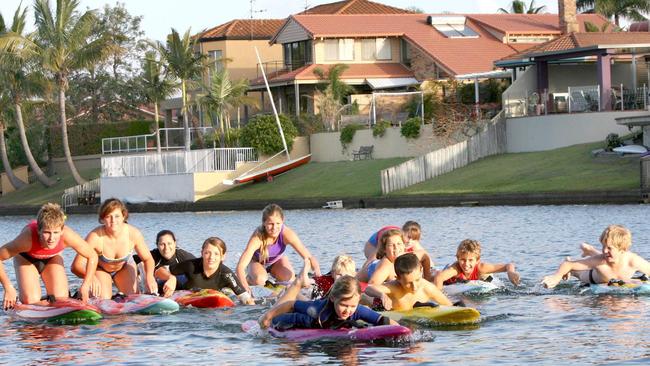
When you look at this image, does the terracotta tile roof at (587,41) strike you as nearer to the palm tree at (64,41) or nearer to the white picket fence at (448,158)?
the white picket fence at (448,158)

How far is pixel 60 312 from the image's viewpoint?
2052cm

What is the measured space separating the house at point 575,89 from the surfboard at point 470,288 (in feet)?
120

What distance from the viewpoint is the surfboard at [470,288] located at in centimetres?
2233

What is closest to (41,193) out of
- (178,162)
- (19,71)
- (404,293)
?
(19,71)

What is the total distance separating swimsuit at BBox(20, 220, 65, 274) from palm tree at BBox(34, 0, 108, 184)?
60.7m

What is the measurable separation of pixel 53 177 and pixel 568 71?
36.7m

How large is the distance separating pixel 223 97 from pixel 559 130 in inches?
1024

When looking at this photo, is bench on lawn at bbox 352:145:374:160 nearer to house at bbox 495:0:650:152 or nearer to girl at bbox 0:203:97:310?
house at bbox 495:0:650:152

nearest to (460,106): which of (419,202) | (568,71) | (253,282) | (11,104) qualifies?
(568,71)

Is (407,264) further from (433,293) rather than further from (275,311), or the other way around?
(275,311)

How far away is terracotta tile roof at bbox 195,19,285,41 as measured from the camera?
3976 inches

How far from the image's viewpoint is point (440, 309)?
18.8 m

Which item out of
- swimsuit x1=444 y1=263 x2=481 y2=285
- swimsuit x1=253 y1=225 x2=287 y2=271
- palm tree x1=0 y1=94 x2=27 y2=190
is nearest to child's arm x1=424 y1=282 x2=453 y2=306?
swimsuit x1=444 y1=263 x2=481 y2=285

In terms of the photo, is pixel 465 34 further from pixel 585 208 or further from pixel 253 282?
pixel 253 282
